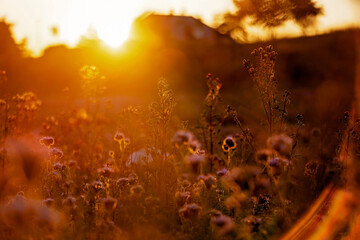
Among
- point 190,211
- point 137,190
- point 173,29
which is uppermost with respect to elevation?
point 173,29

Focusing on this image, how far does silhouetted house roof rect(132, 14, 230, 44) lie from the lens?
109 ft

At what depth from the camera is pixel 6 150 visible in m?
5.16

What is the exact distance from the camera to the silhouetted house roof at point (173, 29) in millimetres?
33375

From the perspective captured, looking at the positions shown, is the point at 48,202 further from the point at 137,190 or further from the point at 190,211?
the point at 190,211

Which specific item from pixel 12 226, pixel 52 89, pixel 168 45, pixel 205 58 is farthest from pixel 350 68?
pixel 12 226

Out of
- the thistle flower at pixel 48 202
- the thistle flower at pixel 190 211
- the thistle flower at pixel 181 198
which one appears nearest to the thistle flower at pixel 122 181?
the thistle flower at pixel 181 198

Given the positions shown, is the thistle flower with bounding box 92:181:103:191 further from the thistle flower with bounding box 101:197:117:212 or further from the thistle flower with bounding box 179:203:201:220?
the thistle flower with bounding box 179:203:201:220

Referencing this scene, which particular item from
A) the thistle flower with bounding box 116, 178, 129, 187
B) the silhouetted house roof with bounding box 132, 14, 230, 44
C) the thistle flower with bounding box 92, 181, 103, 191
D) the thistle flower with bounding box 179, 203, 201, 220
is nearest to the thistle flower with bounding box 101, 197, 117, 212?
the thistle flower with bounding box 179, 203, 201, 220

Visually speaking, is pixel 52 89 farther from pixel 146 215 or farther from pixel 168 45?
pixel 146 215

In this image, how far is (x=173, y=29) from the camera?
35.3 meters

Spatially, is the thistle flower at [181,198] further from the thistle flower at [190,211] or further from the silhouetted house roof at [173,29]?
the silhouetted house roof at [173,29]

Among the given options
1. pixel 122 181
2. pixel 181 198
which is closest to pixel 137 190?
pixel 122 181

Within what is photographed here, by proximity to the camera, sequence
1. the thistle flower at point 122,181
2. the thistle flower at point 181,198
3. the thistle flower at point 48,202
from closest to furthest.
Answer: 1. the thistle flower at point 48,202
2. the thistle flower at point 181,198
3. the thistle flower at point 122,181

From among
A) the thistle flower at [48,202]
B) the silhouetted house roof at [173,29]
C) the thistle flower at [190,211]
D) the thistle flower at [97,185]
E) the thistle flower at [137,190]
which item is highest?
the silhouetted house roof at [173,29]
